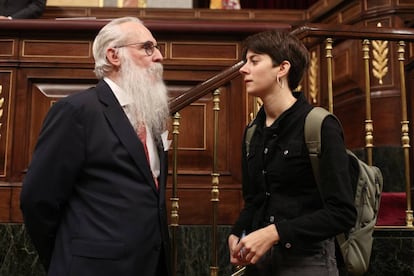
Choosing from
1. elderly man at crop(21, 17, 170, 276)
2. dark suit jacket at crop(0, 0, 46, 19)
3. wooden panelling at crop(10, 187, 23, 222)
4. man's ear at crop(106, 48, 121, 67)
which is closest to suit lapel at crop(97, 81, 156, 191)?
elderly man at crop(21, 17, 170, 276)

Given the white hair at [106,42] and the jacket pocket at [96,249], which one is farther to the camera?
the white hair at [106,42]

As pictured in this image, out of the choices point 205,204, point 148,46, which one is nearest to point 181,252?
point 205,204

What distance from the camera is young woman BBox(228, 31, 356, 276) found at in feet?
6.09

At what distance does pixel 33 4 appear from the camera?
18.3ft

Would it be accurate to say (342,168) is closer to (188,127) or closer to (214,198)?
(214,198)

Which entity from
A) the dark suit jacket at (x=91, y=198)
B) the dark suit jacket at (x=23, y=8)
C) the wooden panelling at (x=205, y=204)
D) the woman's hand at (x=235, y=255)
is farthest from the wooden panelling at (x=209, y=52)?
the woman's hand at (x=235, y=255)

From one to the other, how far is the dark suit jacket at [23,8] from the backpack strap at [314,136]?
13.8 ft

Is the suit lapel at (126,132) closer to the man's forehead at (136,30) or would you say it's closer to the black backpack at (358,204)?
the man's forehead at (136,30)

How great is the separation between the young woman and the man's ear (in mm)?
507

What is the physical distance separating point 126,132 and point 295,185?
0.63m

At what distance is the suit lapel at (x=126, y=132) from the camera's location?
6.79ft

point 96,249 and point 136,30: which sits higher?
point 136,30

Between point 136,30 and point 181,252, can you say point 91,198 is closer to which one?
point 136,30

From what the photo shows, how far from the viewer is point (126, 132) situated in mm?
2098
